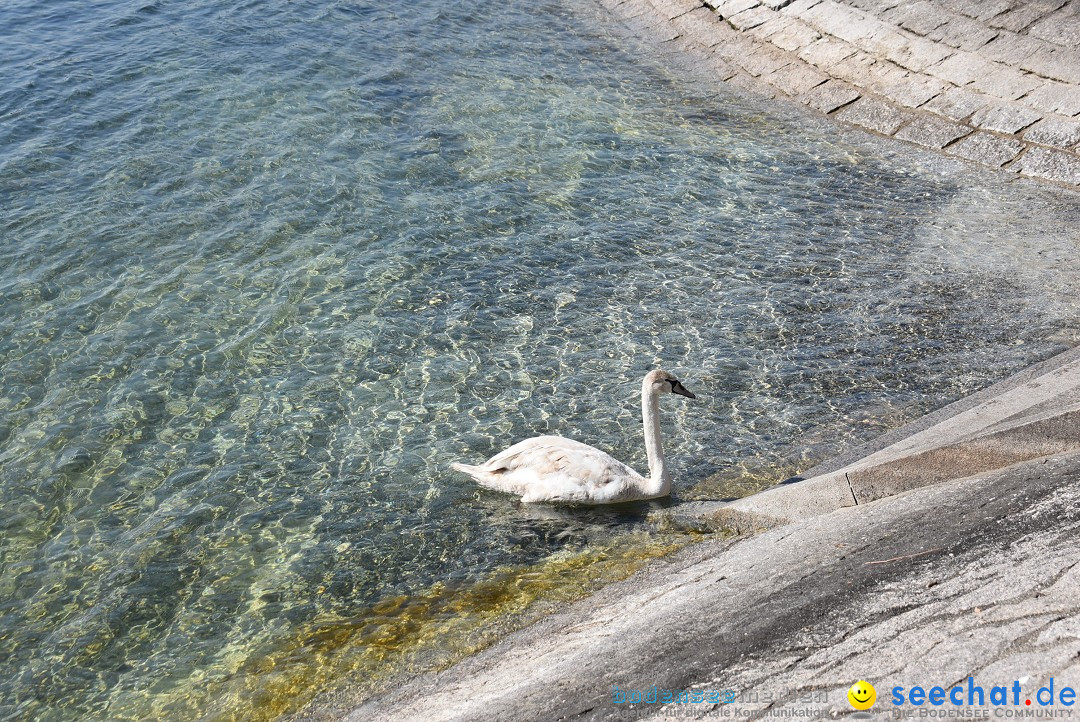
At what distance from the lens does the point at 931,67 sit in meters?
15.1

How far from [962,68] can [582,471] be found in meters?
10.9

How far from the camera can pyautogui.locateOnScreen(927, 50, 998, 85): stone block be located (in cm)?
1452

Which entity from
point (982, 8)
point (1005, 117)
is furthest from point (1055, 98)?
point (982, 8)

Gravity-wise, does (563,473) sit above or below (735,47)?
below

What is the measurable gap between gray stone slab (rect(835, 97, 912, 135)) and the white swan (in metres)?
8.83

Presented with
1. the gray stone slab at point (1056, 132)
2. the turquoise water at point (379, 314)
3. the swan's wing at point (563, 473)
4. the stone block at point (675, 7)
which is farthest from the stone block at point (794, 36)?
the swan's wing at point (563, 473)

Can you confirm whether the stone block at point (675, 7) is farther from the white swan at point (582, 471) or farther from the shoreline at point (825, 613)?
the shoreline at point (825, 613)

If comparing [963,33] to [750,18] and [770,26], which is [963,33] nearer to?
[770,26]

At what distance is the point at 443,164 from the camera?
43.4ft

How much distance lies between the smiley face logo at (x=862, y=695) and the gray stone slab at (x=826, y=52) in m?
13.7

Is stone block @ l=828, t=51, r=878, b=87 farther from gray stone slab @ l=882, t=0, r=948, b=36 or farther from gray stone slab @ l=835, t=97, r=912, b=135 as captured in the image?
gray stone slab @ l=882, t=0, r=948, b=36

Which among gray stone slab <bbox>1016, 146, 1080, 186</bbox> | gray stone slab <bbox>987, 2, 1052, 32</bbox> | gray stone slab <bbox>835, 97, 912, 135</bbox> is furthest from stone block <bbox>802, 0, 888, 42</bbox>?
gray stone slab <bbox>1016, 146, 1080, 186</bbox>

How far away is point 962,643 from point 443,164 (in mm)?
10076

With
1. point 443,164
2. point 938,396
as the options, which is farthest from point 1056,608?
point 443,164
